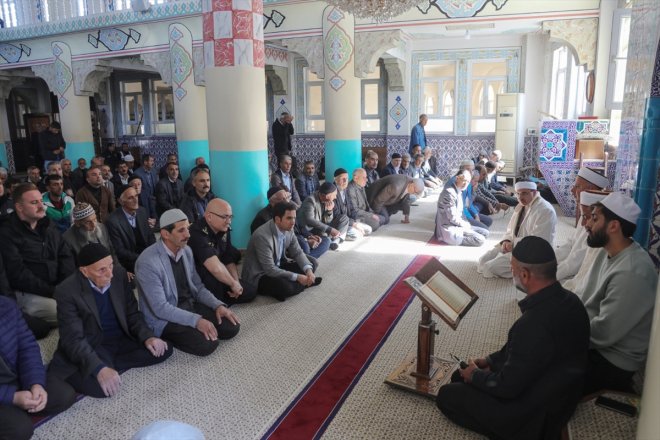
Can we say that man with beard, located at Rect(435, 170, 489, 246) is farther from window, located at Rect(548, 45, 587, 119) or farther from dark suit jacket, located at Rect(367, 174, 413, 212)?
window, located at Rect(548, 45, 587, 119)

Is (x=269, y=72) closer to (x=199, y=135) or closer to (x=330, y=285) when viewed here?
(x=199, y=135)

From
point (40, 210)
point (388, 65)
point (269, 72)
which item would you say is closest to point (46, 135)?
point (269, 72)

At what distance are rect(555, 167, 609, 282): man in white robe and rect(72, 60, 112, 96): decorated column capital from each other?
342 inches

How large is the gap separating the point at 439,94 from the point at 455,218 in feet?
20.4

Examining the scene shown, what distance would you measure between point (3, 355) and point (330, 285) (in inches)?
100

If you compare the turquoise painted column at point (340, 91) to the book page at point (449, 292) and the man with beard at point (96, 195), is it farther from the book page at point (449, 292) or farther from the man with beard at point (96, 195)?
the book page at point (449, 292)

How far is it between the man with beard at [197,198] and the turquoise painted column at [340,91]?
321 cm

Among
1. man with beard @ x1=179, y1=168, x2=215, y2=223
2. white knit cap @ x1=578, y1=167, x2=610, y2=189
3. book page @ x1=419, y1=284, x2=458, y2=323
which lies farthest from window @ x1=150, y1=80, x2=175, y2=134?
book page @ x1=419, y1=284, x2=458, y2=323

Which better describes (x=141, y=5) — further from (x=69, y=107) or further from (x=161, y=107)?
(x=161, y=107)

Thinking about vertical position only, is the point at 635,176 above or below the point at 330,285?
above

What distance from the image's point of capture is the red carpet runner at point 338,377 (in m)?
2.43

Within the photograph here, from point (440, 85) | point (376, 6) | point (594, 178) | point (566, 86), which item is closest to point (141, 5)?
point (376, 6)

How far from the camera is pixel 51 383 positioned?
253cm

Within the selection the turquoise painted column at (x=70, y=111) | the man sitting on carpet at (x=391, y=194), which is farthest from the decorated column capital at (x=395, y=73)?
the turquoise painted column at (x=70, y=111)
